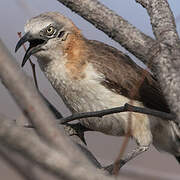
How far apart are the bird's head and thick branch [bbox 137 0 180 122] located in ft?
2.60

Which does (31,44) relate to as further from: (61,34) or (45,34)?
(61,34)

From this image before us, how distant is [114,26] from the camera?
2346 mm

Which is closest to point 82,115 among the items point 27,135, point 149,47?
point 149,47

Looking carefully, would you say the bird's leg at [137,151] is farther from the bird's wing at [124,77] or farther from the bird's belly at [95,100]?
the bird's wing at [124,77]

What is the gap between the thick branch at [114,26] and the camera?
2242mm

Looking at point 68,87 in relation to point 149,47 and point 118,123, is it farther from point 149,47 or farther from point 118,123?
point 149,47

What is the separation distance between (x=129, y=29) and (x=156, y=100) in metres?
0.82

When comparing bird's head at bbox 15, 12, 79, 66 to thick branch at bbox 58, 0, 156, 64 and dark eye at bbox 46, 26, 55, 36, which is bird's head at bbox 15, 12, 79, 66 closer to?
dark eye at bbox 46, 26, 55, 36

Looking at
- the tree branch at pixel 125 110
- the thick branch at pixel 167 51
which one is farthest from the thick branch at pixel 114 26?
the tree branch at pixel 125 110

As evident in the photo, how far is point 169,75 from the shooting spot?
1954 millimetres

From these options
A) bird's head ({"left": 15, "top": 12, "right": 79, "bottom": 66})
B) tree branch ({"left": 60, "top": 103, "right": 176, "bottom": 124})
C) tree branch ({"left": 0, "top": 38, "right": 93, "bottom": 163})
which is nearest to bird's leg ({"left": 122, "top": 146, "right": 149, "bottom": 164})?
bird's head ({"left": 15, "top": 12, "right": 79, "bottom": 66})

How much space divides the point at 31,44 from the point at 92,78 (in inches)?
18.3

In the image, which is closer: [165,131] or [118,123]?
[118,123]

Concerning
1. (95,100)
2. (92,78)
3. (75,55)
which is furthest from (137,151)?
(75,55)
